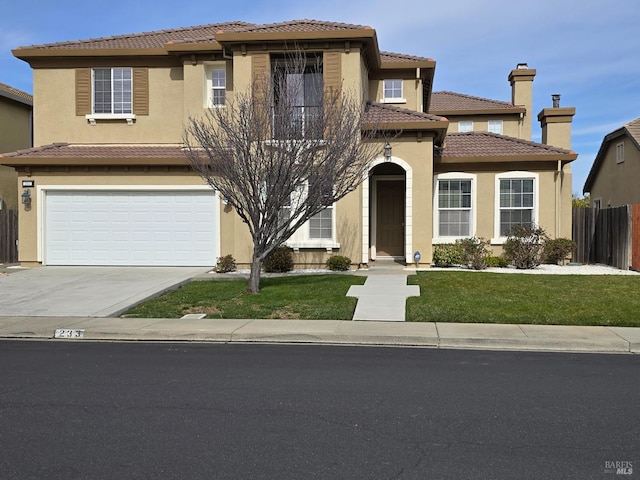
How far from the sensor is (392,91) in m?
20.9

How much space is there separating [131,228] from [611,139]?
70.8 feet

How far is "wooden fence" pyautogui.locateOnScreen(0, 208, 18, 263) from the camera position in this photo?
20469 millimetres

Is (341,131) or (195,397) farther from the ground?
(341,131)

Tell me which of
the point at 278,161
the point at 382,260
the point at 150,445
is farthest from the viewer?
the point at 382,260

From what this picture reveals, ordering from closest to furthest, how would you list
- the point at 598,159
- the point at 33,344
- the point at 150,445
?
1. the point at 150,445
2. the point at 33,344
3. the point at 598,159

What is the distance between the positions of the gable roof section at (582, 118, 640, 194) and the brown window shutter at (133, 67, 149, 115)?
18.8 m

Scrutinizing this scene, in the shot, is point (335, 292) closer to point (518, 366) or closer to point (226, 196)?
point (226, 196)

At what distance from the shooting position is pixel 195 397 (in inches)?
259

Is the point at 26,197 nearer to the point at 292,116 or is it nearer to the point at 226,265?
the point at 226,265

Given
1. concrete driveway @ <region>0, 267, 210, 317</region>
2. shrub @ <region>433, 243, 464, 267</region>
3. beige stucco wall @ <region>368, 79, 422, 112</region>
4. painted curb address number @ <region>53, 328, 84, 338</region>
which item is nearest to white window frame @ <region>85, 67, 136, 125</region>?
concrete driveway @ <region>0, 267, 210, 317</region>

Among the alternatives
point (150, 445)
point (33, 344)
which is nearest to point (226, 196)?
point (33, 344)

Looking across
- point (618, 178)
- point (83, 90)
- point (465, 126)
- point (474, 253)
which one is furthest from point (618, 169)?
point (83, 90)

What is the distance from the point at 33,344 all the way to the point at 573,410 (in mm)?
7953

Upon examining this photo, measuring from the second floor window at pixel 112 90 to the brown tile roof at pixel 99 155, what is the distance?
51.3 inches
